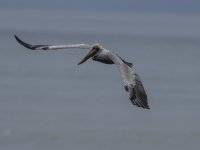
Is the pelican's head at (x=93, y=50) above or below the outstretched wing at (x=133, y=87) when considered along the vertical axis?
above

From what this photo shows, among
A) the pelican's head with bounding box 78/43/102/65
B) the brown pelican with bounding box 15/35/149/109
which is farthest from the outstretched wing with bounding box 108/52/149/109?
the pelican's head with bounding box 78/43/102/65

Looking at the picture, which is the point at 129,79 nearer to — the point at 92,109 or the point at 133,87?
the point at 133,87

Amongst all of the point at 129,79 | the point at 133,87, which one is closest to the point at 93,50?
the point at 129,79

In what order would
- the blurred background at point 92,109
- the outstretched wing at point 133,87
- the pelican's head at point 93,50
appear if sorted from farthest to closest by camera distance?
the blurred background at point 92,109
the pelican's head at point 93,50
the outstretched wing at point 133,87

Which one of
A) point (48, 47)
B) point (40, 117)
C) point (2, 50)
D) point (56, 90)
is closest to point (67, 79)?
point (56, 90)

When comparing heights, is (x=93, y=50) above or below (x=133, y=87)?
above

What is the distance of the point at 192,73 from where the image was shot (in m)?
49.8

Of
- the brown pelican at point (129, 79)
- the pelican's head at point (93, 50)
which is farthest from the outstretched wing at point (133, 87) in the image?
the pelican's head at point (93, 50)

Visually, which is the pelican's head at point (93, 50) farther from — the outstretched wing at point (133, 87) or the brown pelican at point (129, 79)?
the outstretched wing at point (133, 87)

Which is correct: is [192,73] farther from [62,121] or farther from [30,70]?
[62,121]

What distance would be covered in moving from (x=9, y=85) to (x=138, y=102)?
2632 centimetres

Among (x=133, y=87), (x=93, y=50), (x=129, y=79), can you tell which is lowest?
(x=133, y=87)

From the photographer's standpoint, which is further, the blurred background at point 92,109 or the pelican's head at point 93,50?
the blurred background at point 92,109

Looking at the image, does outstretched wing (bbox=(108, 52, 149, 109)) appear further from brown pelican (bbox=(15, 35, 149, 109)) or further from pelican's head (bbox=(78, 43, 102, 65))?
pelican's head (bbox=(78, 43, 102, 65))
